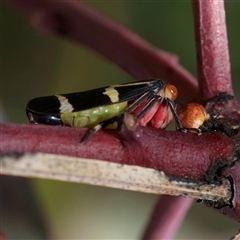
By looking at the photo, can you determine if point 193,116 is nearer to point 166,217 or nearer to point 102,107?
point 102,107

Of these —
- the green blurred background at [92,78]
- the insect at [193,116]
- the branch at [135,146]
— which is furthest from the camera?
the green blurred background at [92,78]

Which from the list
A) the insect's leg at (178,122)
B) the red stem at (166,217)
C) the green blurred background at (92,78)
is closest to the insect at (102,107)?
the insect's leg at (178,122)

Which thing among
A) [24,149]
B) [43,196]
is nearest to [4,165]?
[24,149]

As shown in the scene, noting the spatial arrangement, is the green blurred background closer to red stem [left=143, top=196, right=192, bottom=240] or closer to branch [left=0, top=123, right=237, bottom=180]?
red stem [left=143, top=196, right=192, bottom=240]

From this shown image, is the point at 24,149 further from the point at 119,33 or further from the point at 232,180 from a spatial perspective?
the point at 119,33

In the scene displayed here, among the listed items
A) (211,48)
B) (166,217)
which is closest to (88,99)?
(211,48)

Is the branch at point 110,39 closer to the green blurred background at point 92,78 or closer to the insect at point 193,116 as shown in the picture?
the insect at point 193,116

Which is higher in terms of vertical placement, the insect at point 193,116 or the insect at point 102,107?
the insect at point 193,116
